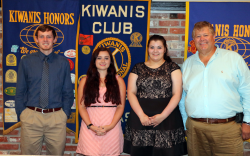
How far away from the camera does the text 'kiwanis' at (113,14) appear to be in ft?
8.70

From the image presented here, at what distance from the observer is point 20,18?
8.73ft

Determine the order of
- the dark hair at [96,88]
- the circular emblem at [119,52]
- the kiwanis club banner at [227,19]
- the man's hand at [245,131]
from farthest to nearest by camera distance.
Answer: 1. the circular emblem at [119,52]
2. the kiwanis club banner at [227,19]
3. the dark hair at [96,88]
4. the man's hand at [245,131]

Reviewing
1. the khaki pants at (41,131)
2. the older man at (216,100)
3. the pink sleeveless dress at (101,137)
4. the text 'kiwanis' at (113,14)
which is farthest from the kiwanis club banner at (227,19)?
the khaki pants at (41,131)

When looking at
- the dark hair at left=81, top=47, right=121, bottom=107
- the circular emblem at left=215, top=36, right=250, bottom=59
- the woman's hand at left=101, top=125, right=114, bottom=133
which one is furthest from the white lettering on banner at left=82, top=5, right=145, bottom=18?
the woman's hand at left=101, top=125, right=114, bottom=133

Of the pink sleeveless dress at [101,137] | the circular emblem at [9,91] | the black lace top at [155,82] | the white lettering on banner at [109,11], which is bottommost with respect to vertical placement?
the pink sleeveless dress at [101,137]

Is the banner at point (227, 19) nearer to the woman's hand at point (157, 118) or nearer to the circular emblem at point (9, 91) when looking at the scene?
the woman's hand at point (157, 118)

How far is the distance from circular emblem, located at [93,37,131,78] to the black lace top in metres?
0.53

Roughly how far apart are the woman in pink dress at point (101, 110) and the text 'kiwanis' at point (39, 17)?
0.74m

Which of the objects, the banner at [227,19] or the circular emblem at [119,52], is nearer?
the banner at [227,19]

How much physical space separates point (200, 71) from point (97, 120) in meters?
1.20

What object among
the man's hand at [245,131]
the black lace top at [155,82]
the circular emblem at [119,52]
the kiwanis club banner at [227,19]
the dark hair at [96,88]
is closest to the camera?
the man's hand at [245,131]

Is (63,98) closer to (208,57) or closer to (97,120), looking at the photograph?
(97,120)

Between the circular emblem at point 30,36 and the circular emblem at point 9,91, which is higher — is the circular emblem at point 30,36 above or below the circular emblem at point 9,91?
above

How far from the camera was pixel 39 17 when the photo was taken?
2.68 metres
